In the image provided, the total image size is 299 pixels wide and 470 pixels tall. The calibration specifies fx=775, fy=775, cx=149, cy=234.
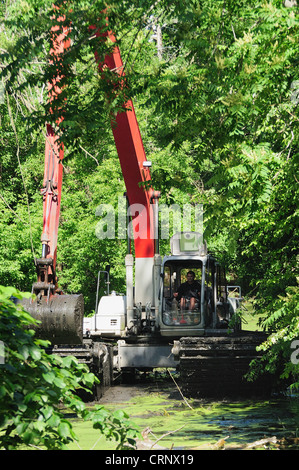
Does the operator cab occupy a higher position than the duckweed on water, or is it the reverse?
the operator cab

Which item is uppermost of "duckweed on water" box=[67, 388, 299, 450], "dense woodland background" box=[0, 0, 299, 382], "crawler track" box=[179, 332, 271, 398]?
"dense woodland background" box=[0, 0, 299, 382]

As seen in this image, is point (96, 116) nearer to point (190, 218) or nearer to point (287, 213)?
point (287, 213)

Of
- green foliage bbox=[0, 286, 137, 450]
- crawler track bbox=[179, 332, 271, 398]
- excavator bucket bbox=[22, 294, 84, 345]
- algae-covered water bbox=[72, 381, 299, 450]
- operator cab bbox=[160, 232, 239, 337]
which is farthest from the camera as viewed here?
operator cab bbox=[160, 232, 239, 337]

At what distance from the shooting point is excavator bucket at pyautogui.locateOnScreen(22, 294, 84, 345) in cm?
1260

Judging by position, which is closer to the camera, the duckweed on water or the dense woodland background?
the dense woodland background

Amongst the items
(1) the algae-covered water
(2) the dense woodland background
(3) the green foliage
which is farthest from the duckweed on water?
(3) the green foliage

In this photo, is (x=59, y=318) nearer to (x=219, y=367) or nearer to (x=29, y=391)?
(x=219, y=367)

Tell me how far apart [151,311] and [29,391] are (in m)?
13.2

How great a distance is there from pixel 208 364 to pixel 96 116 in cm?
639

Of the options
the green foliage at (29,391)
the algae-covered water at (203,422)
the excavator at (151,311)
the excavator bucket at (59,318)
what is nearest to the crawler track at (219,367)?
the excavator at (151,311)

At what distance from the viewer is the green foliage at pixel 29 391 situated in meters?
6.26

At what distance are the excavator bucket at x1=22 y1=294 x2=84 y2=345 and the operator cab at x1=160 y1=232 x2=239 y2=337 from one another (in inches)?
221

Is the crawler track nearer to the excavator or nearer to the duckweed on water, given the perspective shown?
the excavator

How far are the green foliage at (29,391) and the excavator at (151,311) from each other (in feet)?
21.9
